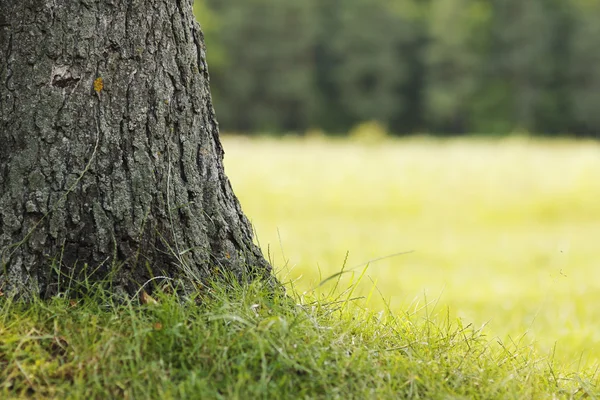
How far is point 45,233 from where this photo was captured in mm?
2199

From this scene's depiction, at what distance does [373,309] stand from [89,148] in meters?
1.07

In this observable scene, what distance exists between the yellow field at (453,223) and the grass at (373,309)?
34 mm

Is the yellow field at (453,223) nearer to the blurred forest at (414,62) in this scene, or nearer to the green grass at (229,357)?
the green grass at (229,357)

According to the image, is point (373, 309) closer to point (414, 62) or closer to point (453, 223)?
point (453, 223)

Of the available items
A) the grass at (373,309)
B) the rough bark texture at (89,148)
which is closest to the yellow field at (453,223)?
the grass at (373,309)

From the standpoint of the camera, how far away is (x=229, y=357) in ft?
6.40

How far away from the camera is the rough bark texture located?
2.20 m

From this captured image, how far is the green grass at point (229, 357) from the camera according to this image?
185cm

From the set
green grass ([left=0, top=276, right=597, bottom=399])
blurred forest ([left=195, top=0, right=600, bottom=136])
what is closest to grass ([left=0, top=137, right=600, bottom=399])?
green grass ([left=0, top=276, right=597, bottom=399])

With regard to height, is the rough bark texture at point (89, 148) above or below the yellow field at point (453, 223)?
above

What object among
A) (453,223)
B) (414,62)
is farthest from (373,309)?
(414,62)

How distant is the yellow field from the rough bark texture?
238cm

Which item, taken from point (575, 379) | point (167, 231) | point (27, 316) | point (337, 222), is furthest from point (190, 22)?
point (337, 222)

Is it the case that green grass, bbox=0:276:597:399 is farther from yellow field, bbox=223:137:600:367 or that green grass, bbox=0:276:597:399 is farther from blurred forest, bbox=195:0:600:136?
blurred forest, bbox=195:0:600:136
